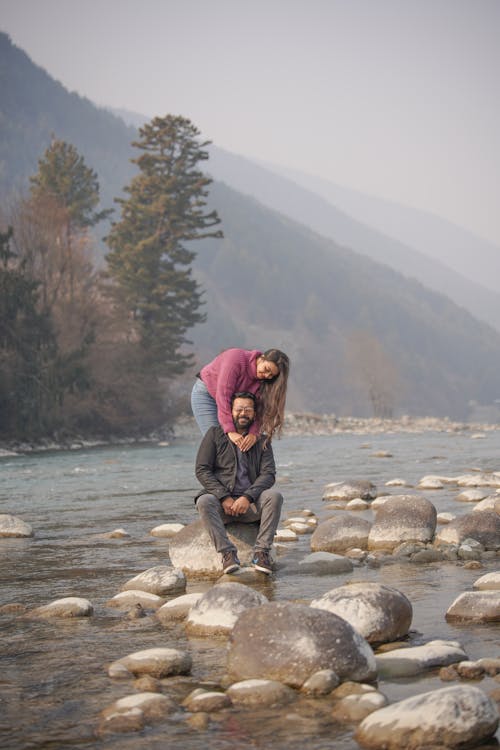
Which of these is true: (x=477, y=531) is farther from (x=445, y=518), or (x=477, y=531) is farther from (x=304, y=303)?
(x=304, y=303)

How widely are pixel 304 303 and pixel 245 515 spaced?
12172 centimetres

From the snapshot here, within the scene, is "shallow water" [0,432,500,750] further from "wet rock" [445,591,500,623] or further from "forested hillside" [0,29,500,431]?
"forested hillside" [0,29,500,431]

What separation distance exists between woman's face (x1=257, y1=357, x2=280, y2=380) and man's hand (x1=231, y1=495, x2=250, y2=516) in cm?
103

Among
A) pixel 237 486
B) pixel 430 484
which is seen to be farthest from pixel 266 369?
pixel 430 484

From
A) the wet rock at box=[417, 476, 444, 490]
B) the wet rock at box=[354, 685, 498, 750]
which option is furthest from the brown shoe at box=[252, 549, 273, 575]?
the wet rock at box=[417, 476, 444, 490]

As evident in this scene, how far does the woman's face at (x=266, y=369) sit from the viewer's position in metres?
7.50

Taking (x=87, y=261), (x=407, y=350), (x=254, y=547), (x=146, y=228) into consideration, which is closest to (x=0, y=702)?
(x=254, y=547)

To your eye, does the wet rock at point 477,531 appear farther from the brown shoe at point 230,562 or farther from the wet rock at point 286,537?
the brown shoe at point 230,562

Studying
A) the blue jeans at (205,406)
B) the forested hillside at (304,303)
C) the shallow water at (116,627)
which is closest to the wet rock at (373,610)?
the shallow water at (116,627)

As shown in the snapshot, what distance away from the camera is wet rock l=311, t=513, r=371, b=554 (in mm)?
9147

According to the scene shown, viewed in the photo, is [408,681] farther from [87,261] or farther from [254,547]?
[87,261]

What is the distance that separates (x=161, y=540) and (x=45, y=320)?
28.4 meters

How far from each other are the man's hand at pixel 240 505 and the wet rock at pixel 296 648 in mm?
2922

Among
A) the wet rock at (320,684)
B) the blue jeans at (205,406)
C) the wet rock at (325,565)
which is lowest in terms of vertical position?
the wet rock at (325,565)
